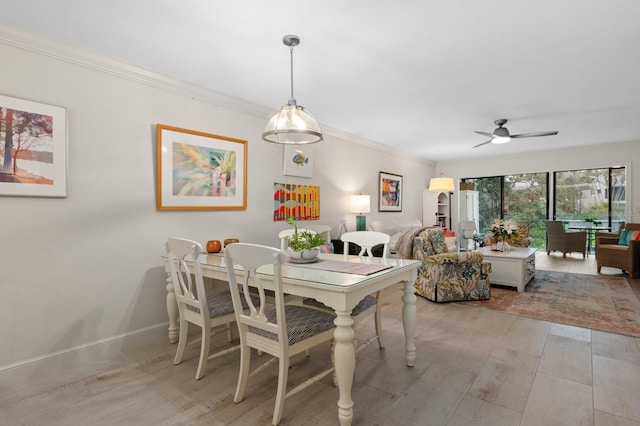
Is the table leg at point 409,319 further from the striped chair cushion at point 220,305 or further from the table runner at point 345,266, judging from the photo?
the striped chair cushion at point 220,305

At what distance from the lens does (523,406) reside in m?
1.89

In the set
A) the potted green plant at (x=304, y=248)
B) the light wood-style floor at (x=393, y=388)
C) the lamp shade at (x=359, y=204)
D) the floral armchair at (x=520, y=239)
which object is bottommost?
the light wood-style floor at (x=393, y=388)

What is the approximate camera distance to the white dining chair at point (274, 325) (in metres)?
1.73

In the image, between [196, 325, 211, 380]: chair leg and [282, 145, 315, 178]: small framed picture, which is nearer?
[196, 325, 211, 380]: chair leg

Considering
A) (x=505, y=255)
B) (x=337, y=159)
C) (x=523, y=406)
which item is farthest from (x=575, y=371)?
(x=337, y=159)

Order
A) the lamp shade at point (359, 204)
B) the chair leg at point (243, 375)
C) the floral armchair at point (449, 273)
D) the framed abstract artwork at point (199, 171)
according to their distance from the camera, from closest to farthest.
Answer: the chair leg at point (243, 375), the framed abstract artwork at point (199, 171), the floral armchair at point (449, 273), the lamp shade at point (359, 204)

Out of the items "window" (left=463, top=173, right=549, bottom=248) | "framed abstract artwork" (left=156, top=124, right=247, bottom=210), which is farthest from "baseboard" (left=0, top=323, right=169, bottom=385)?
"window" (left=463, top=173, right=549, bottom=248)

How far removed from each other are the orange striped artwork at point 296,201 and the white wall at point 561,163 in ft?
13.3

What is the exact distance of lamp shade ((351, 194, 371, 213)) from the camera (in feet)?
16.8

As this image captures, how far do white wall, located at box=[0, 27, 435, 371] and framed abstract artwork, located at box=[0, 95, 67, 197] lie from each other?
0.06m

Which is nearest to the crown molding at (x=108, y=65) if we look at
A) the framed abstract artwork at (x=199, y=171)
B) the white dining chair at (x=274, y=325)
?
the framed abstract artwork at (x=199, y=171)

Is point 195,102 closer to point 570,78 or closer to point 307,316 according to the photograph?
point 307,316

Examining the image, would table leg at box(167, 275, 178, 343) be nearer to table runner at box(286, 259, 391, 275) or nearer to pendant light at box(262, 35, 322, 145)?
table runner at box(286, 259, 391, 275)

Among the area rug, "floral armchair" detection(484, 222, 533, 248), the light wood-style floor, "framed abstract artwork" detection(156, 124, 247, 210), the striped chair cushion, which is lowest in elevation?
the light wood-style floor
